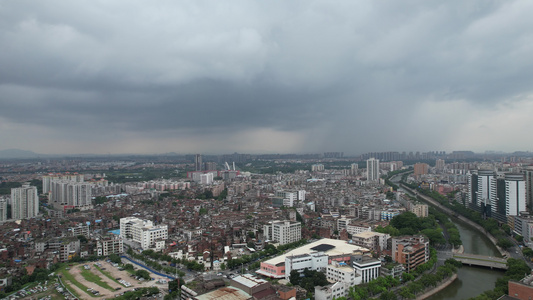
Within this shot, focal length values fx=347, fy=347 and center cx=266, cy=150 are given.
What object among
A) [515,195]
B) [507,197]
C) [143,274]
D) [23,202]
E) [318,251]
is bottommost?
[143,274]

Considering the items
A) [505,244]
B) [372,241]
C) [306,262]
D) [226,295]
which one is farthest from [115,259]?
[505,244]

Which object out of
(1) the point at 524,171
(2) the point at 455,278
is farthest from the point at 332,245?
(1) the point at 524,171

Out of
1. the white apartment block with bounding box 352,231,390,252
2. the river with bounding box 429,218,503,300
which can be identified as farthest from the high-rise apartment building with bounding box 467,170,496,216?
the white apartment block with bounding box 352,231,390,252

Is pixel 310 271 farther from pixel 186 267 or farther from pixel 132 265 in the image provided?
pixel 132 265

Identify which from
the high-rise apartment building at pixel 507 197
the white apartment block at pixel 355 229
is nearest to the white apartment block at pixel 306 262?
the white apartment block at pixel 355 229

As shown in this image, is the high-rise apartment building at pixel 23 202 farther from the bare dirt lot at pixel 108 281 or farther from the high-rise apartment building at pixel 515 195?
the high-rise apartment building at pixel 515 195

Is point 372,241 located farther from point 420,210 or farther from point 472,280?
point 420,210
